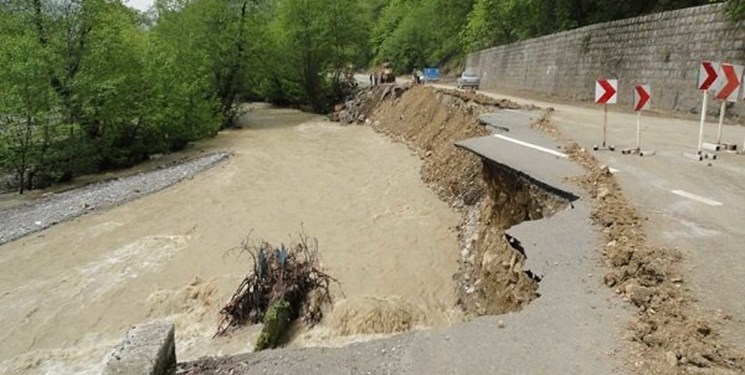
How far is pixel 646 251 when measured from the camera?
4.53 m

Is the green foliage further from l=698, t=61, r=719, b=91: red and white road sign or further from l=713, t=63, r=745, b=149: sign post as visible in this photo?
l=698, t=61, r=719, b=91: red and white road sign

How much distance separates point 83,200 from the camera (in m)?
14.6

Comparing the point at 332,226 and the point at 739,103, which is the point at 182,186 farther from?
the point at 739,103

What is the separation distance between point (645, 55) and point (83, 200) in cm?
1904

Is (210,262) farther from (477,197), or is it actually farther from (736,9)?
(736,9)

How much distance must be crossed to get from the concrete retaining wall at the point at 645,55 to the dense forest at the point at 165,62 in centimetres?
114

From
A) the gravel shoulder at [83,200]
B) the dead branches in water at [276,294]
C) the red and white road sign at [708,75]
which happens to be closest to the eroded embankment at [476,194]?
the dead branches in water at [276,294]

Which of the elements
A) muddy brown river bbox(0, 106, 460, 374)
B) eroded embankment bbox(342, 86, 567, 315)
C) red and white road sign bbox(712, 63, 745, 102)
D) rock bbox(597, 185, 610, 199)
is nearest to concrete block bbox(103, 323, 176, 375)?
muddy brown river bbox(0, 106, 460, 374)

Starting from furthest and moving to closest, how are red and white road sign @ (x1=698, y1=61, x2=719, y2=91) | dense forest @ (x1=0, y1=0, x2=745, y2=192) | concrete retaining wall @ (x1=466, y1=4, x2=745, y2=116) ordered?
dense forest @ (x1=0, y1=0, x2=745, y2=192)
concrete retaining wall @ (x1=466, y1=4, x2=745, y2=116)
red and white road sign @ (x1=698, y1=61, x2=719, y2=91)

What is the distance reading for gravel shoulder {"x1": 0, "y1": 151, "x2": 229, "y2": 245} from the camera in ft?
41.7

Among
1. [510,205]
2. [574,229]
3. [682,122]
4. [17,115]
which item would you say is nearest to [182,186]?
[17,115]

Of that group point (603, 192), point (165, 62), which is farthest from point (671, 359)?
point (165, 62)

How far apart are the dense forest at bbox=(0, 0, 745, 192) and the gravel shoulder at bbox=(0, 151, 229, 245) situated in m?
2.55

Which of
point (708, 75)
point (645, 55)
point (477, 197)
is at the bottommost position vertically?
point (477, 197)
